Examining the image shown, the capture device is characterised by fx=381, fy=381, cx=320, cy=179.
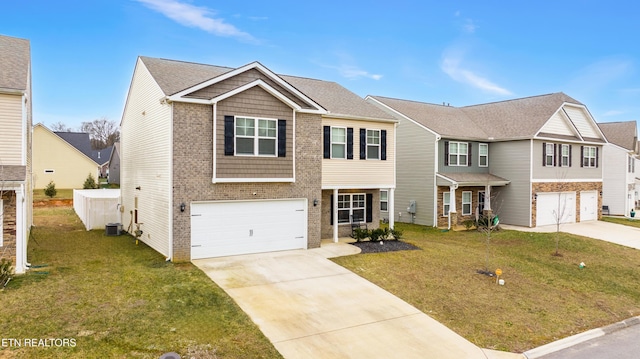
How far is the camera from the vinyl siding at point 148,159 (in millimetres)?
13461

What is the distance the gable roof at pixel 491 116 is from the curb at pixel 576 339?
48.1 feet

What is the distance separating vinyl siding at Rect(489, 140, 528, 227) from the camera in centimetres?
2409

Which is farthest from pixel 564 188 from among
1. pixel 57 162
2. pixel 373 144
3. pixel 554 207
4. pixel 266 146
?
pixel 57 162

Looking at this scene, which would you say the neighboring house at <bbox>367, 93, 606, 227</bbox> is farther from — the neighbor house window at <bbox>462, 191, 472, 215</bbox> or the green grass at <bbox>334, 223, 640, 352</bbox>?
the green grass at <bbox>334, 223, 640, 352</bbox>

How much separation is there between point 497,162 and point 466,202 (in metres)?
3.94

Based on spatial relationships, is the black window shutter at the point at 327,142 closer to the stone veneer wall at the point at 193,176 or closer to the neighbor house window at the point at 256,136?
the stone veneer wall at the point at 193,176

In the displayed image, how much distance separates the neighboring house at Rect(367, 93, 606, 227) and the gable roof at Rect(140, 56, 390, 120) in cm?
635

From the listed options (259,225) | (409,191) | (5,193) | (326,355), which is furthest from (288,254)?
(409,191)

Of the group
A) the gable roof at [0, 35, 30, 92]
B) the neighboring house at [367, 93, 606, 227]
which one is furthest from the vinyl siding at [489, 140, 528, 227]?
the gable roof at [0, 35, 30, 92]

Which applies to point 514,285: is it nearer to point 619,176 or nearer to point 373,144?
point 373,144

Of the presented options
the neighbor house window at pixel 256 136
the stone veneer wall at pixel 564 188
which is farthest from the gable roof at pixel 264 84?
the stone veneer wall at pixel 564 188

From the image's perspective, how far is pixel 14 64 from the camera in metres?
12.5

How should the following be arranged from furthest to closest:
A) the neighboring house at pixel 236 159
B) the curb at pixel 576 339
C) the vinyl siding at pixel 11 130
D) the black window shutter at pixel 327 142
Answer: the black window shutter at pixel 327 142
the neighboring house at pixel 236 159
the vinyl siding at pixel 11 130
the curb at pixel 576 339

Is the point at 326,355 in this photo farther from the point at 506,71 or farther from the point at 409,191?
the point at 506,71
